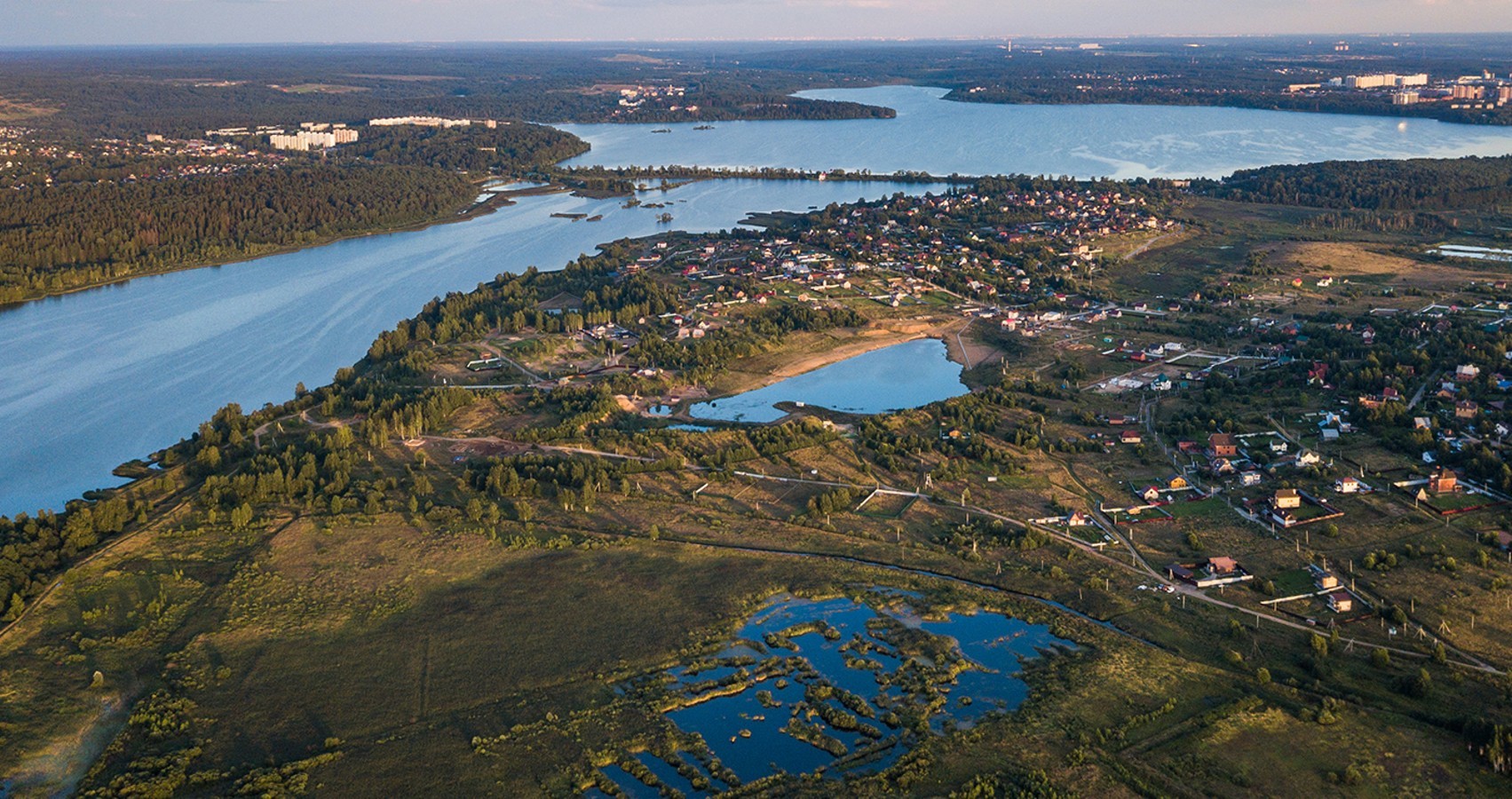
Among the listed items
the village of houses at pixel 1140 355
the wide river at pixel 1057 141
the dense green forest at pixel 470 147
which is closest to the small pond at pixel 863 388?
the village of houses at pixel 1140 355

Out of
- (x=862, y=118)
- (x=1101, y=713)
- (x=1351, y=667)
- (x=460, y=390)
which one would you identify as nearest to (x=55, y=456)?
(x=460, y=390)

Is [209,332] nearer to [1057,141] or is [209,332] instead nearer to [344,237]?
[344,237]

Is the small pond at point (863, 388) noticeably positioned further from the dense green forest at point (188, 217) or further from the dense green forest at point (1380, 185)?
the dense green forest at point (1380, 185)

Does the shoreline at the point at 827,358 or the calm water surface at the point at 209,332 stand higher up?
the calm water surface at the point at 209,332

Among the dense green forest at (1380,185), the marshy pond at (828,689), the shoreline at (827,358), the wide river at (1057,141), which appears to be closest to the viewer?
the marshy pond at (828,689)

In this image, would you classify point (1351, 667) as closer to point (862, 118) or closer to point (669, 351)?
point (669, 351)

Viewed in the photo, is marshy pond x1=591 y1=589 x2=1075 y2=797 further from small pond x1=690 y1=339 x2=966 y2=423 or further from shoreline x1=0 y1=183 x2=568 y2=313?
shoreline x1=0 y1=183 x2=568 y2=313

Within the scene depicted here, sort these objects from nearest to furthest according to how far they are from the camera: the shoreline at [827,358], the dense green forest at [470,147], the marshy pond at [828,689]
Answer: the marshy pond at [828,689] → the shoreline at [827,358] → the dense green forest at [470,147]
